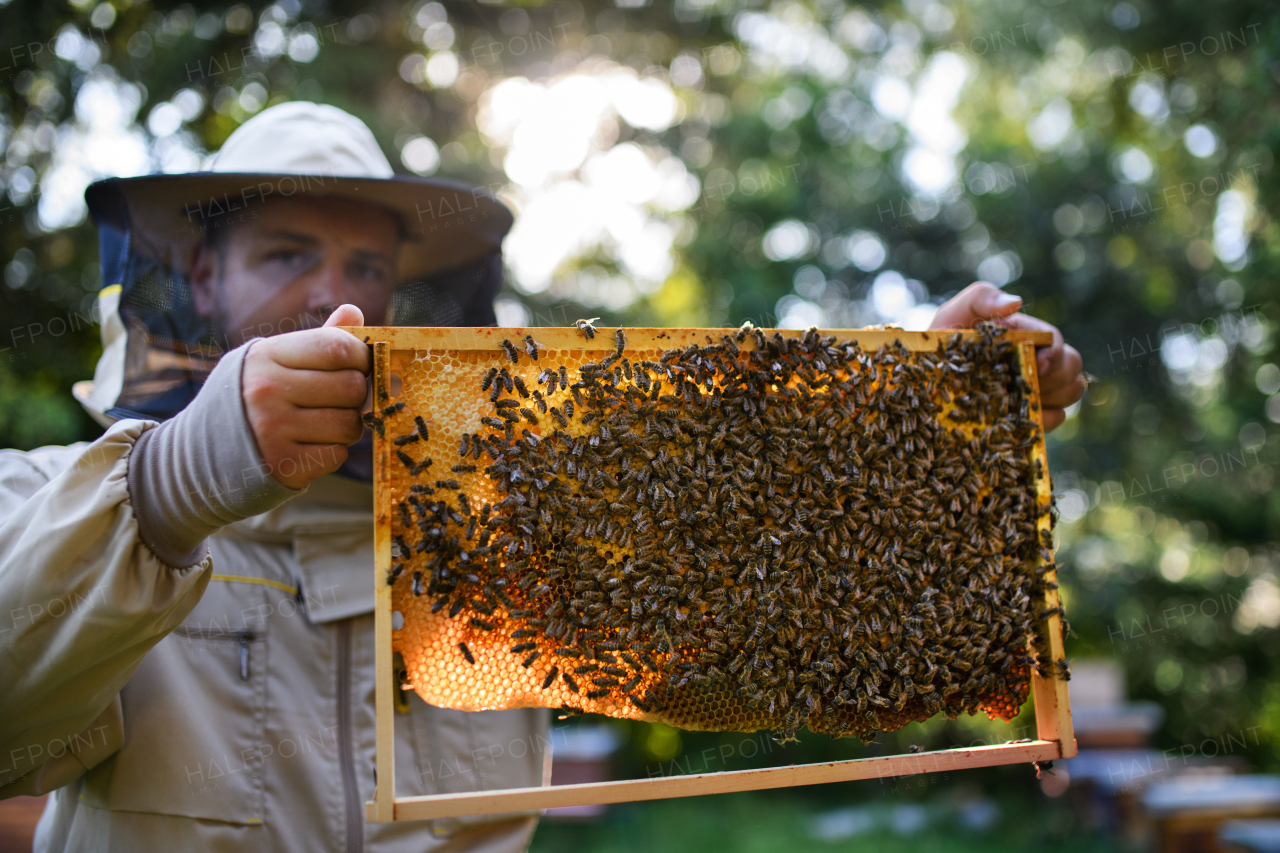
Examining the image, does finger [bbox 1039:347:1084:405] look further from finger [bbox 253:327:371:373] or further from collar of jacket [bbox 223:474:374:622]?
collar of jacket [bbox 223:474:374:622]

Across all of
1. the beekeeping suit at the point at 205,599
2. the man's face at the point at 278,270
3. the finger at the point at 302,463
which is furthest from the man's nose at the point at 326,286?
the finger at the point at 302,463

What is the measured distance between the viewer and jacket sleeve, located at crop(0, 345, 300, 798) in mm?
1812

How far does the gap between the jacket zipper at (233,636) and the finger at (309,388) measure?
102 cm

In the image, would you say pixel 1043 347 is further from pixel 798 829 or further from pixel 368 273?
pixel 798 829

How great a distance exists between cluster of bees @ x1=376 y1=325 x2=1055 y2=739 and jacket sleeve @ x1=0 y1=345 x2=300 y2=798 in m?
0.46

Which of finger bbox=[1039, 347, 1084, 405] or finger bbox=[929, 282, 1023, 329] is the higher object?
finger bbox=[929, 282, 1023, 329]

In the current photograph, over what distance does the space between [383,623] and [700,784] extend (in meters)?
1.03

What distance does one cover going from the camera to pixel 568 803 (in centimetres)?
194

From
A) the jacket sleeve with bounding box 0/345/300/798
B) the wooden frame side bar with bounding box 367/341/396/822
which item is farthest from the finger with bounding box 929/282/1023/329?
the jacket sleeve with bounding box 0/345/300/798

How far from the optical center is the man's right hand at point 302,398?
6.18 ft

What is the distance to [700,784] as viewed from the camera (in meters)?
2.09

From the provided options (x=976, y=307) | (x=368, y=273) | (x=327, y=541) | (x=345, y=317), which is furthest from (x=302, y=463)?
(x=976, y=307)

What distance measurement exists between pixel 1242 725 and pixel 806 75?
12785 millimetres

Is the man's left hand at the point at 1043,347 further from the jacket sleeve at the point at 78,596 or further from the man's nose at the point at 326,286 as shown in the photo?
the jacket sleeve at the point at 78,596
